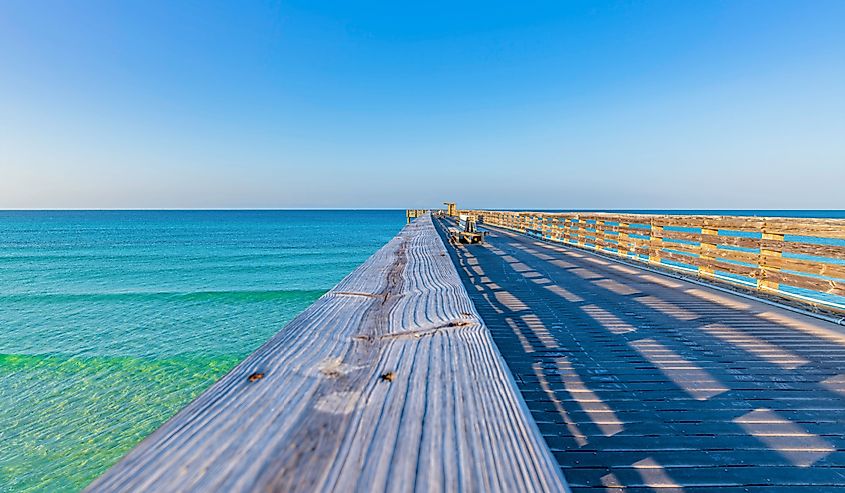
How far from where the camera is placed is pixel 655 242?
9.02 m

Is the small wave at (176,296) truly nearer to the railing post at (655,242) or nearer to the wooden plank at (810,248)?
the railing post at (655,242)

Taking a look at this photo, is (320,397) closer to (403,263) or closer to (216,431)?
(216,431)

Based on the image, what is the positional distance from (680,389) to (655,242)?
7.30m

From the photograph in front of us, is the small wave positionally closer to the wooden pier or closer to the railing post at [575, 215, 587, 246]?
the railing post at [575, 215, 587, 246]

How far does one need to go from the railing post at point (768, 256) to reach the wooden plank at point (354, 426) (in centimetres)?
705

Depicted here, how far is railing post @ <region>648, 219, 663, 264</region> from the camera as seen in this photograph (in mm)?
8930

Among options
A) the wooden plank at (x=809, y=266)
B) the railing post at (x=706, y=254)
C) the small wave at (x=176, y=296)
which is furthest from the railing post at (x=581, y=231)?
the small wave at (x=176, y=296)

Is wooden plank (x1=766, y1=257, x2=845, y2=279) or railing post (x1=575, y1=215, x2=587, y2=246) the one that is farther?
railing post (x1=575, y1=215, x2=587, y2=246)

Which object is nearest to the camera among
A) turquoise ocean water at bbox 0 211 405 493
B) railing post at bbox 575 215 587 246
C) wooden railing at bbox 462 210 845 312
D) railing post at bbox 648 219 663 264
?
wooden railing at bbox 462 210 845 312

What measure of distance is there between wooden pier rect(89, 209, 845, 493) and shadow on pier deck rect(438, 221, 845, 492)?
0.5 inches

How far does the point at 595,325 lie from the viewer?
433cm

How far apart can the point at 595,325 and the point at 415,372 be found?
3.98 metres

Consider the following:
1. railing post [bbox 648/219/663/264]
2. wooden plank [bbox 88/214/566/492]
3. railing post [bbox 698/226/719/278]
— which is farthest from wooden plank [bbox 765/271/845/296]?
wooden plank [bbox 88/214/566/492]

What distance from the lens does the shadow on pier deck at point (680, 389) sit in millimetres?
1976
